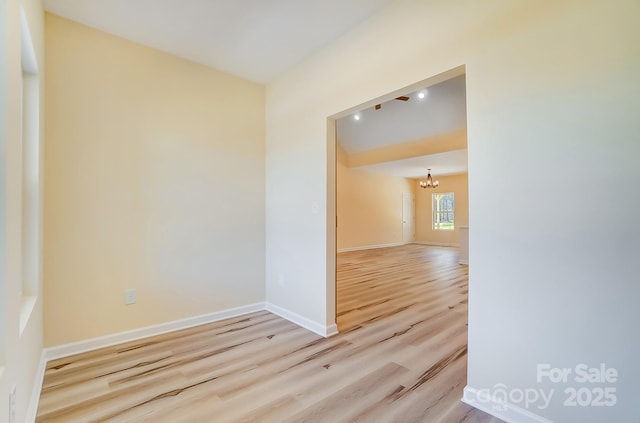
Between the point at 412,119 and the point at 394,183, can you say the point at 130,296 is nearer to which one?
the point at 412,119

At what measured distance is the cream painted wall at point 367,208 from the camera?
8695mm

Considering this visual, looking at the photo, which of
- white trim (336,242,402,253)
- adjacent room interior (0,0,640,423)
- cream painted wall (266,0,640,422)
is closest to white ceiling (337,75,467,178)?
white trim (336,242,402,253)

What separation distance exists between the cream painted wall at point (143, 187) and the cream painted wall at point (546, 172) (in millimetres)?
1980

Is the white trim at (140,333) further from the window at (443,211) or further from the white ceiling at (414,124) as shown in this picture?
the window at (443,211)

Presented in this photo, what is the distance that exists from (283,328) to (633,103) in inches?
113

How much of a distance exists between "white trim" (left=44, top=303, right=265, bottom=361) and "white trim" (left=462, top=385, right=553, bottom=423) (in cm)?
231

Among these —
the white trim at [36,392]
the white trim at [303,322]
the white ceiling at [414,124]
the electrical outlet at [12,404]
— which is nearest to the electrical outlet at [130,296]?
the white trim at [36,392]

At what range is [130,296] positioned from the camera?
260 centimetres

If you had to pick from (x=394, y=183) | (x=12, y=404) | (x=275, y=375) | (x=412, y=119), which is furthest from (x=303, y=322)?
(x=394, y=183)

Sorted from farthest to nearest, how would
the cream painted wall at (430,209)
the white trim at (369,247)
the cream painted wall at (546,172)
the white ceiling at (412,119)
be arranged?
the cream painted wall at (430,209)
the white trim at (369,247)
the white ceiling at (412,119)
the cream painted wall at (546,172)

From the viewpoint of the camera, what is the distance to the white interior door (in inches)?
421

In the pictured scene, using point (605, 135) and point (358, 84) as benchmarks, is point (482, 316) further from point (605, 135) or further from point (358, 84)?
point (358, 84)

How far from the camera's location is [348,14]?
2281mm

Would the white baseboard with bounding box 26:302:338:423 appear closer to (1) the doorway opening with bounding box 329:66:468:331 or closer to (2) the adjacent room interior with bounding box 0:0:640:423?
(2) the adjacent room interior with bounding box 0:0:640:423
